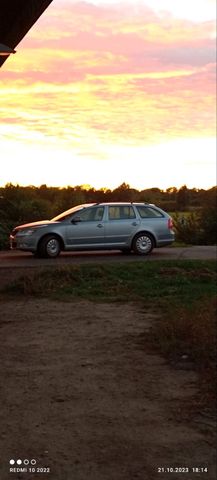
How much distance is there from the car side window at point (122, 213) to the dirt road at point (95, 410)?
27.3ft

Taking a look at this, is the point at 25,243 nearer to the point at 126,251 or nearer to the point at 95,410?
the point at 126,251

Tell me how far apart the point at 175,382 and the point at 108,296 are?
517cm

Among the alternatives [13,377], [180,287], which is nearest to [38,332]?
[13,377]

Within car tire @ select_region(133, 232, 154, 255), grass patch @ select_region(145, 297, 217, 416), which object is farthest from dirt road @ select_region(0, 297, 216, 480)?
car tire @ select_region(133, 232, 154, 255)

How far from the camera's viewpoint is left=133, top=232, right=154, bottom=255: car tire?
56.8ft

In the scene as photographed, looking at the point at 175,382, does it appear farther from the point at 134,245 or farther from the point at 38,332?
the point at 134,245

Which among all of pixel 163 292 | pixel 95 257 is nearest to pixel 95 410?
pixel 163 292

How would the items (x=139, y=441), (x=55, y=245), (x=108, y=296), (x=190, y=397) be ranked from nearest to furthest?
(x=139, y=441), (x=190, y=397), (x=108, y=296), (x=55, y=245)

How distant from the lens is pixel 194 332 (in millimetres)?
8258

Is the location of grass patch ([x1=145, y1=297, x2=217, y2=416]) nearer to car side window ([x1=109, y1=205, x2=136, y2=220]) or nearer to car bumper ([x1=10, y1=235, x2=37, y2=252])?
car bumper ([x1=10, y1=235, x2=37, y2=252])

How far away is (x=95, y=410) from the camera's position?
226 inches

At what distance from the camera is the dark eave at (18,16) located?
3896 mm

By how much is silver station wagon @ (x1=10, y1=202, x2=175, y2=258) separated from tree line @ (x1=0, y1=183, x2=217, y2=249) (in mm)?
607

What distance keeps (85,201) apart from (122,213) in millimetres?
3692
